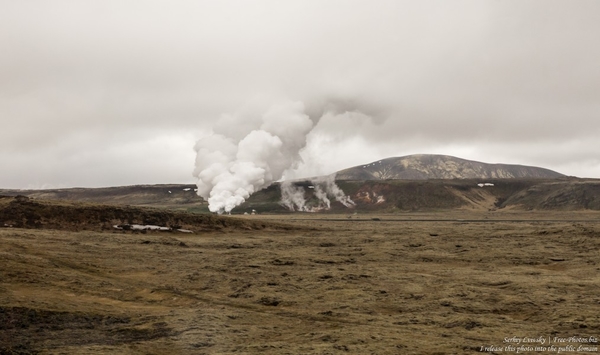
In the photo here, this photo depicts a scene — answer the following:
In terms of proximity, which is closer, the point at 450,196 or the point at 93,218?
the point at 93,218

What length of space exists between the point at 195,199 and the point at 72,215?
12262 centimetres

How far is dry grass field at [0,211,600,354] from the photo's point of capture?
12.6m

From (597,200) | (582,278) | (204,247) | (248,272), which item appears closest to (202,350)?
(248,272)

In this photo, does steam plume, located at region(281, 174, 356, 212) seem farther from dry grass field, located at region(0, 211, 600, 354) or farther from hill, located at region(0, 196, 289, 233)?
dry grass field, located at region(0, 211, 600, 354)

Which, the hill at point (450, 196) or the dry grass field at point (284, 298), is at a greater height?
the hill at point (450, 196)

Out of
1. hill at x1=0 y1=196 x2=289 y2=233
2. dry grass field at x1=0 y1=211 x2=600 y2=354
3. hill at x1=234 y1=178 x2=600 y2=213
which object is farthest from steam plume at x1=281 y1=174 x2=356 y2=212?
dry grass field at x1=0 y1=211 x2=600 y2=354

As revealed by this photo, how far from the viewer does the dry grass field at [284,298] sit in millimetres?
12602

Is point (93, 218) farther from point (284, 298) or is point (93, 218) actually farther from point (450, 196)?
point (450, 196)

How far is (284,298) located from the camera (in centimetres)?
1906

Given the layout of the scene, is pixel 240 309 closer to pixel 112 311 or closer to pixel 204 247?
pixel 112 311

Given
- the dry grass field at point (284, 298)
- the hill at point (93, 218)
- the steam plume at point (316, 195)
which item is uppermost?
the steam plume at point (316, 195)

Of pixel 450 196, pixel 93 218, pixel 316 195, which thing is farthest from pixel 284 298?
pixel 450 196

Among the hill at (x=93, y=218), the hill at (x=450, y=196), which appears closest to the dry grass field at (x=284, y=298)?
the hill at (x=93, y=218)

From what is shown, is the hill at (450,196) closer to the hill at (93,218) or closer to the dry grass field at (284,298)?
the hill at (93,218)
